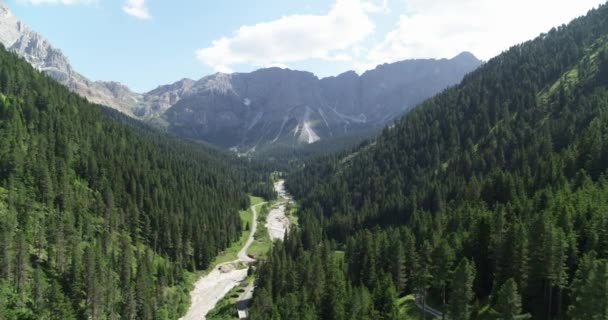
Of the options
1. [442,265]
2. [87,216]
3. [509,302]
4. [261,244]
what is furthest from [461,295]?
[261,244]

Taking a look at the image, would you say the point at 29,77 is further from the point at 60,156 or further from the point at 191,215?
the point at 191,215

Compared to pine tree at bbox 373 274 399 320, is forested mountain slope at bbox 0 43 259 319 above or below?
above

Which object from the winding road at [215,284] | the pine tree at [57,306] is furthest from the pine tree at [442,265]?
Answer: the pine tree at [57,306]

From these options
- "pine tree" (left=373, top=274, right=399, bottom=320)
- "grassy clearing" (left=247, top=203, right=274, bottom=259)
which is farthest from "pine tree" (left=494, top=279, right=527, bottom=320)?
"grassy clearing" (left=247, top=203, right=274, bottom=259)

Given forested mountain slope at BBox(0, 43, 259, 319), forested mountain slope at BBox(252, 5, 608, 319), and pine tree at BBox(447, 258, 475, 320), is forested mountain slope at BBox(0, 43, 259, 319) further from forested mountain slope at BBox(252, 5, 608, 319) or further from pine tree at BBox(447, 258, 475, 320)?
pine tree at BBox(447, 258, 475, 320)

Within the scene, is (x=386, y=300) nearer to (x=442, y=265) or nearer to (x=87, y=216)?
(x=442, y=265)

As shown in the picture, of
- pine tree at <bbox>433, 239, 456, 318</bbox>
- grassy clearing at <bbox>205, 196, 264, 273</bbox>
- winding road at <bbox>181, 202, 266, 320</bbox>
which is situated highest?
pine tree at <bbox>433, 239, 456, 318</bbox>

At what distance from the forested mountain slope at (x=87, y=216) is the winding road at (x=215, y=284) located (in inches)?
160

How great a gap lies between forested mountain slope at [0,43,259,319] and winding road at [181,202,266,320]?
13.4 ft

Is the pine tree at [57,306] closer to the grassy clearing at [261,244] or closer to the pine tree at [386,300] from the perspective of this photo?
the pine tree at [386,300]

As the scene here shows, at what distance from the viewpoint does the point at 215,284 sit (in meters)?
124

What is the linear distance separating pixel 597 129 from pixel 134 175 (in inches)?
6146

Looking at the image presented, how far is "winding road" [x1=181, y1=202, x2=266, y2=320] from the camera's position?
10475 cm

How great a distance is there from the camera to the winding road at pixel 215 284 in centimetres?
10475
